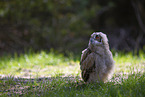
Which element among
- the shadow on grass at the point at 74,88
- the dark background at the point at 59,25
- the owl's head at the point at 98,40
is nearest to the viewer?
the shadow on grass at the point at 74,88

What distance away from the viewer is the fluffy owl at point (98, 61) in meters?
3.95

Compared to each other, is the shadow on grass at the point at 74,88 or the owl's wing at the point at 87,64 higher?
the owl's wing at the point at 87,64

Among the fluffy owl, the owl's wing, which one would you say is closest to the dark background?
the owl's wing

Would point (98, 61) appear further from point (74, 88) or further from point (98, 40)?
point (74, 88)

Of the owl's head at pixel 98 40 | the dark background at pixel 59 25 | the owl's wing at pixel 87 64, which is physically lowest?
the owl's wing at pixel 87 64

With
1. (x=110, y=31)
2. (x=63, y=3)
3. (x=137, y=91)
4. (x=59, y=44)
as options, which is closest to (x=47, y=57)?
(x=59, y=44)

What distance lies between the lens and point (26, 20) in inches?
384

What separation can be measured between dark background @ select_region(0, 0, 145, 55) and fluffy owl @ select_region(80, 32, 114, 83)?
18.4ft

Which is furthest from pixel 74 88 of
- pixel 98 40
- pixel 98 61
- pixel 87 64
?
pixel 98 40

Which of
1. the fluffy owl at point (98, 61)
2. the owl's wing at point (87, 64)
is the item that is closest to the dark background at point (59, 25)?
the owl's wing at point (87, 64)

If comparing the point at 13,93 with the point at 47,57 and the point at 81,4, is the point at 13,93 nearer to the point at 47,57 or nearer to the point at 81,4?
the point at 47,57

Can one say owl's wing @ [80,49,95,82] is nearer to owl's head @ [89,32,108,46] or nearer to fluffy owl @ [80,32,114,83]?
fluffy owl @ [80,32,114,83]

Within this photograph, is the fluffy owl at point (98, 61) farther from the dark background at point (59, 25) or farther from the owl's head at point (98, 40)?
the dark background at point (59, 25)

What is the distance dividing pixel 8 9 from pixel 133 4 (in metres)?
6.69
